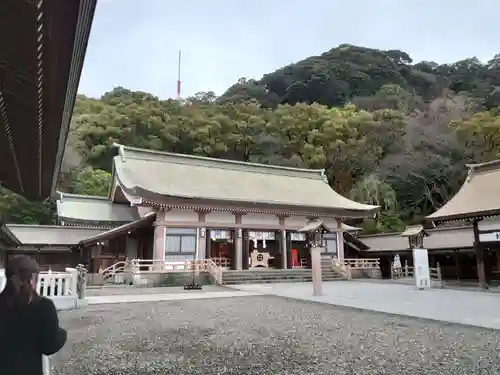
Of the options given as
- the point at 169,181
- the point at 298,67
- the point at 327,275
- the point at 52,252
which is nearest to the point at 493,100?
the point at 298,67

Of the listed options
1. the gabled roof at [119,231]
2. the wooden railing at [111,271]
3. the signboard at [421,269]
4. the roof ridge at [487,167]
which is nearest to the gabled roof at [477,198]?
the roof ridge at [487,167]

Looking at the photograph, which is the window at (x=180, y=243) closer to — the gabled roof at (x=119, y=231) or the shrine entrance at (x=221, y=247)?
the shrine entrance at (x=221, y=247)

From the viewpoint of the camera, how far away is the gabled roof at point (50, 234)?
66.3 feet

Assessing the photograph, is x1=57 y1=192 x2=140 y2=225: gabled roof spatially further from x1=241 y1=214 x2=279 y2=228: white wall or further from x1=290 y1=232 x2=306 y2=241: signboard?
x1=290 y1=232 x2=306 y2=241: signboard

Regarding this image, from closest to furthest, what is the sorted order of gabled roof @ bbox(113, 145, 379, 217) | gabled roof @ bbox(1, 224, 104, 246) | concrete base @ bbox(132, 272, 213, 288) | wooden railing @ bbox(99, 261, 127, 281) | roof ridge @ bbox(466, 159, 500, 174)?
1. concrete base @ bbox(132, 272, 213, 288)
2. roof ridge @ bbox(466, 159, 500, 174)
3. wooden railing @ bbox(99, 261, 127, 281)
4. gabled roof @ bbox(1, 224, 104, 246)
5. gabled roof @ bbox(113, 145, 379, 217)

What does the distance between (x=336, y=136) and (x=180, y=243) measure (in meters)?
22.0

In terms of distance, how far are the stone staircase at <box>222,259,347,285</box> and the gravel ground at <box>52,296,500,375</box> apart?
9.54 m

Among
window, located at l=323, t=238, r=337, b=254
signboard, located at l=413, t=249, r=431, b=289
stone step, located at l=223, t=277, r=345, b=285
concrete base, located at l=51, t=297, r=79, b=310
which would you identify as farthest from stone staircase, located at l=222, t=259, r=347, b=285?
concrete base, located at l=51, t=297, r=79, b=310

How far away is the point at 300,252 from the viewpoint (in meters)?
25.4

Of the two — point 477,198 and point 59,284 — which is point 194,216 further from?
point 477,198

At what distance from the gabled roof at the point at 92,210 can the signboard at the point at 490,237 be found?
17126 millimetres

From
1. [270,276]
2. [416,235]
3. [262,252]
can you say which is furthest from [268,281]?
[416,235]

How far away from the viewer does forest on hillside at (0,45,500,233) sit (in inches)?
1241

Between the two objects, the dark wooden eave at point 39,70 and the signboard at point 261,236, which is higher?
the dark wooden eave at point 39,70
